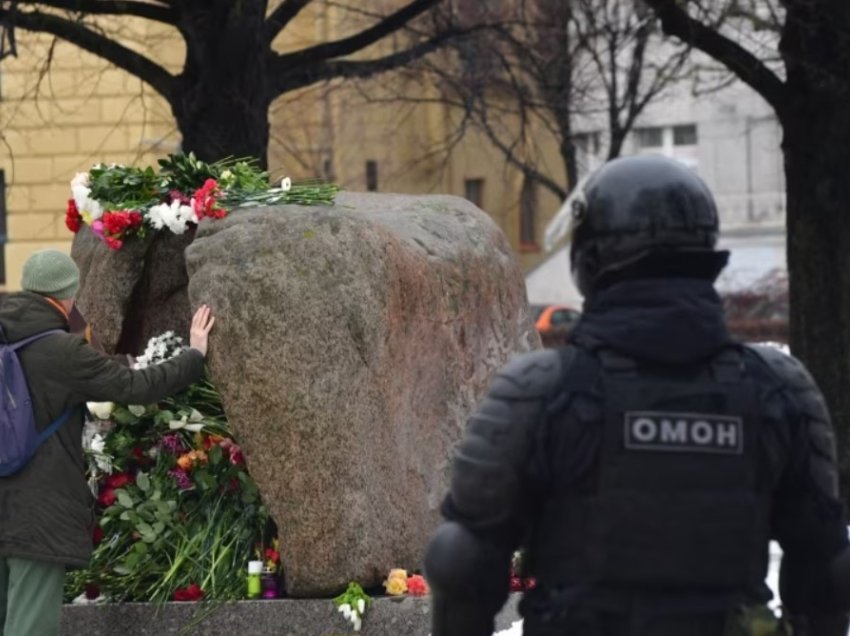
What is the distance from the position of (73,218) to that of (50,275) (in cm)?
172

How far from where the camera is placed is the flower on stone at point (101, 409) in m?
7.76

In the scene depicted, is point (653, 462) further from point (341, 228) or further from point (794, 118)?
point (794, 118)

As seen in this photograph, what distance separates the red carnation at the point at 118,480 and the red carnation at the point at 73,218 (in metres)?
1.21

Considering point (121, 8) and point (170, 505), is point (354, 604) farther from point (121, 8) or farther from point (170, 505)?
point (121, 8)

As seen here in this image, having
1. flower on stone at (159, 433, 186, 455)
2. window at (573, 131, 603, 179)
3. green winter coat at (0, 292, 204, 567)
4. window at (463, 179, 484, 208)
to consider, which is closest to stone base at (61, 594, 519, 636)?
flower on stone at (159, 433, 186, 455)

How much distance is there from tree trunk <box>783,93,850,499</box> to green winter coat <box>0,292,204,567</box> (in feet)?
21.7

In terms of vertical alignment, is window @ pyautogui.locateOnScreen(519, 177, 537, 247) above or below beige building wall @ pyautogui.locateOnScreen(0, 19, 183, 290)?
below

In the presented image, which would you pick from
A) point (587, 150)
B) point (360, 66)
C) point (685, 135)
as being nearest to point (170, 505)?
point (360, 66)

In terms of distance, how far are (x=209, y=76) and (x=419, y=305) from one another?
5201 mm

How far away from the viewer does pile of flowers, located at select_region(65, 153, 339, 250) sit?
7.56 metres

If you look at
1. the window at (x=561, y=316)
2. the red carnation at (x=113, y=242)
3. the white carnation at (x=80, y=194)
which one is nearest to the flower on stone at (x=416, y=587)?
the red carnation at (x=113, y=242)

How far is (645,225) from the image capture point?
3.26 m

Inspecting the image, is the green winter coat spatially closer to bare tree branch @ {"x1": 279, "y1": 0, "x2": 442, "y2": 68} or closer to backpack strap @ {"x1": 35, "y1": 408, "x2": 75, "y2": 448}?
backpack strap @ {"x1": 35, "y1": 408, "x2": 75, "y2": 448}

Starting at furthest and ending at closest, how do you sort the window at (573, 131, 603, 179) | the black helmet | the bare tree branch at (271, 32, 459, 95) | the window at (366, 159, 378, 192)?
the window at (366, 159, 378, 192)
the window at (573, 131, 603, 179)
the bare tree branch at (271, 32, 459, 95)
the black helmet
